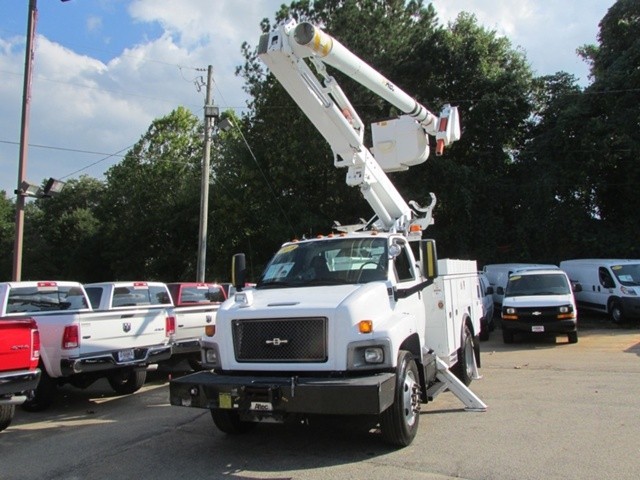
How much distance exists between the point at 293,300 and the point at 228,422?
5.55 feet

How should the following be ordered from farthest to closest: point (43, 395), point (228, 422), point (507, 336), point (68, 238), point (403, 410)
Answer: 1. point (68, 238)
2. point (507, 336)
3. point (43, 395)
4. point (228, 422)
5. point (403, 410)

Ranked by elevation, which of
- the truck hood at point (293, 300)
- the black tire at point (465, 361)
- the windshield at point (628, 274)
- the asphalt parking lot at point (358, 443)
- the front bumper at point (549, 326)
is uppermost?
the windshield at point (628, 274)

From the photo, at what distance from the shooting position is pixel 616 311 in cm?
1819

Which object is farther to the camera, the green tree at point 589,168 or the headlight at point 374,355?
the green tree at point 589,168

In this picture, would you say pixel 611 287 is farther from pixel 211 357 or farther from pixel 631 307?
pixel 211 357

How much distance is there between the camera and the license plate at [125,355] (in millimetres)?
9023

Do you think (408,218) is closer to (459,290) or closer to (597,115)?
(459,290)

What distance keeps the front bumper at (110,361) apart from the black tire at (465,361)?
15.8ft

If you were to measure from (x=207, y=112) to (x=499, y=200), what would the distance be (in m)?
12.7

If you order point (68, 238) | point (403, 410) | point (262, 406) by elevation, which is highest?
point (68, 238)

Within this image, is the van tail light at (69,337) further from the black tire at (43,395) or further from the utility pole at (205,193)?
the utility pole at (205,193)

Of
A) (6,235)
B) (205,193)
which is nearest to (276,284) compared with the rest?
(205,193)

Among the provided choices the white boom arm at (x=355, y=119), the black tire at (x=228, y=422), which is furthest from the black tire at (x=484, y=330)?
the black tire at (x=228, y=422)

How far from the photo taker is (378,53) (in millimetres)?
26031
